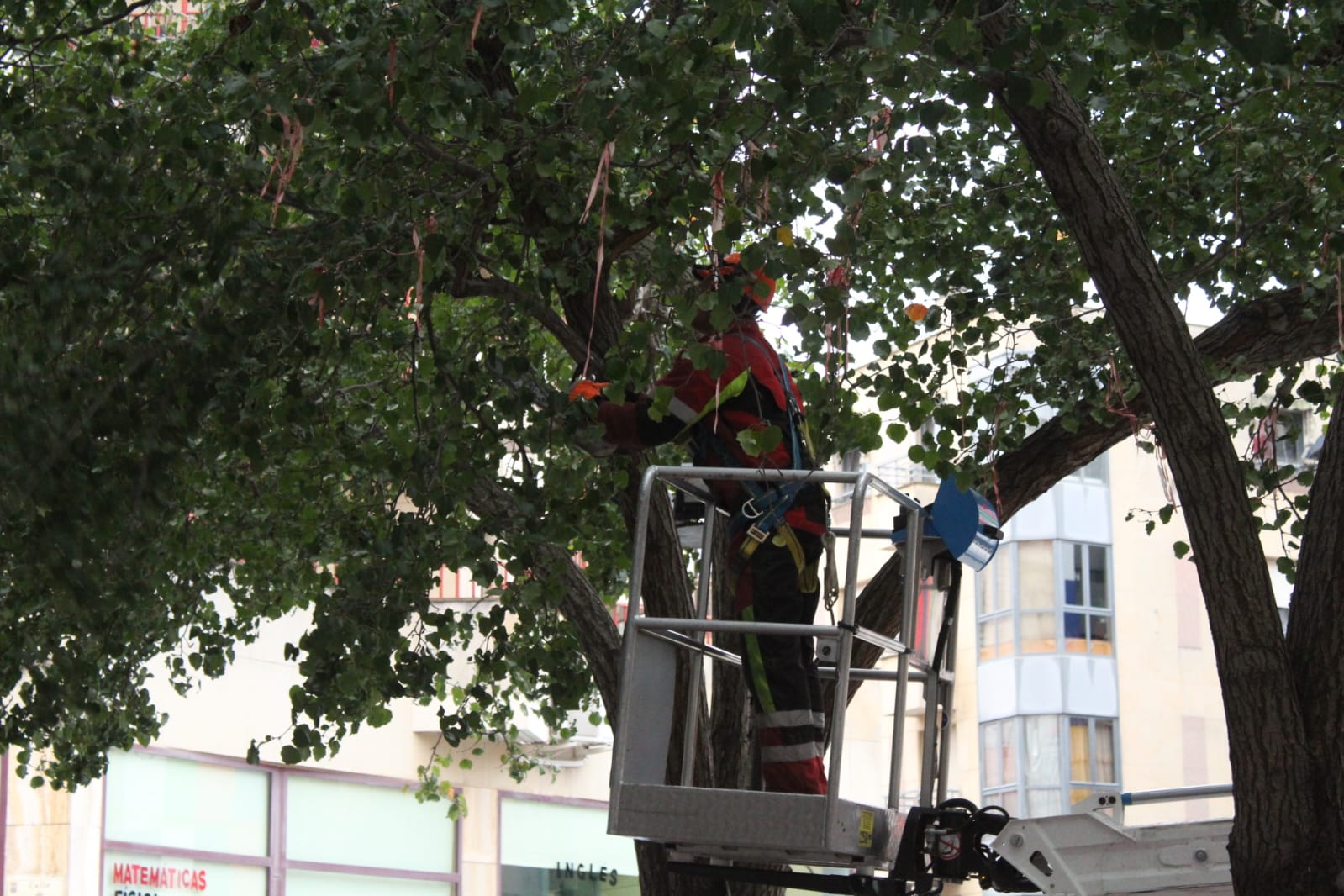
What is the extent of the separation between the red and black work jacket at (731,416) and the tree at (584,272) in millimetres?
219

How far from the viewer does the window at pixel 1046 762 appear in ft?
95.3

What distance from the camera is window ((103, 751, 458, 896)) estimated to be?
17625 millimetres

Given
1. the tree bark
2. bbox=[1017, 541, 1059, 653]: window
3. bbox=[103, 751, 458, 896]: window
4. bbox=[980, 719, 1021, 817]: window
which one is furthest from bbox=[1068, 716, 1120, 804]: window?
the tree bark

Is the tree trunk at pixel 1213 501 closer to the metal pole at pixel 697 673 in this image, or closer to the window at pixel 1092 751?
the metal pole at pixel 697 673

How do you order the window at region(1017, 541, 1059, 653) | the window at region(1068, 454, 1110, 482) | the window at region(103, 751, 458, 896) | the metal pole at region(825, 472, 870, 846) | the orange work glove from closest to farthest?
the metal pole at region(825, 472, 870, 846) < the orange work glove < the window at region(103, 751, 458, 896) < the window at region(1017, 541, 1059, 653) < the window at region(1068, 454, 1110, 482)

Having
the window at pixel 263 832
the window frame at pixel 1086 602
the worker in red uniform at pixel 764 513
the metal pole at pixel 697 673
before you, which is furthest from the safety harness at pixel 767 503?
the window frame at pixel 1086 602

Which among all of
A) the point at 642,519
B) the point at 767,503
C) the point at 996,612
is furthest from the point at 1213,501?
the point at 996,612

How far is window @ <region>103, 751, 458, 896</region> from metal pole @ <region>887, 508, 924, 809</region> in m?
12.8

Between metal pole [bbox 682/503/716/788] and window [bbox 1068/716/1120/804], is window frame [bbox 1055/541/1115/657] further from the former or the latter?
metal pole [bbox 682/503/716/788]

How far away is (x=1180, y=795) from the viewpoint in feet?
22.0

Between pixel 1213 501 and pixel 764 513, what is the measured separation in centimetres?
139

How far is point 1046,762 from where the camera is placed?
1148 inches

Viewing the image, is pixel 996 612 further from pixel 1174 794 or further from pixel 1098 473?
pixel 1174 794

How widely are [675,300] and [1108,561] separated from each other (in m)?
25.9
